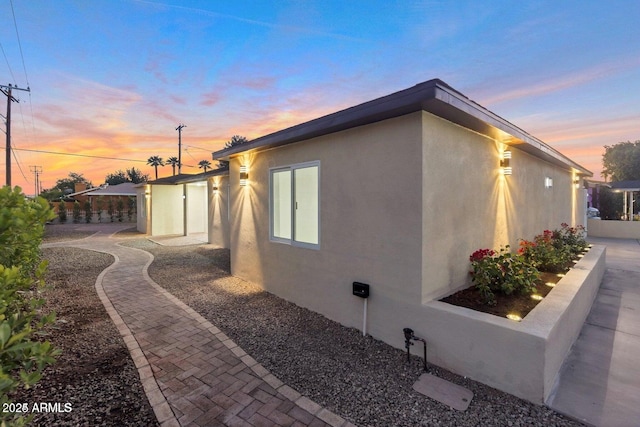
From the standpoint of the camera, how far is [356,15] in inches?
302

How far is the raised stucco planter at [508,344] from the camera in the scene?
295cm

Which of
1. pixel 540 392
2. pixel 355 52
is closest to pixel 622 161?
pixel 355 52

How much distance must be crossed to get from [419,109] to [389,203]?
4.46 feet

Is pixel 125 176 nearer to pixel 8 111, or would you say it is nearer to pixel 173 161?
pixel 173 161

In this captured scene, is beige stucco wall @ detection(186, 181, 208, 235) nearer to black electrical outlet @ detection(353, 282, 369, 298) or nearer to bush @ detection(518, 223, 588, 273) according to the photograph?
black electrical outlet @ detection(353, 282, 369, 298)

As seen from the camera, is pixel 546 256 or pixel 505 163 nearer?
pixel 505 163

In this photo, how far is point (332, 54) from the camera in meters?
8.73

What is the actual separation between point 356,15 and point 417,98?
5880mm

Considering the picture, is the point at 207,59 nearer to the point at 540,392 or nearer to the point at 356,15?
the point at 356,15

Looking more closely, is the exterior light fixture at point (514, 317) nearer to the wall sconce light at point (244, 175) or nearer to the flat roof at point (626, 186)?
the wall sconce light at point (244, 175)

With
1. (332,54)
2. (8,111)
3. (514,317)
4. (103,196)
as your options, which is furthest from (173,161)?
(514,317)

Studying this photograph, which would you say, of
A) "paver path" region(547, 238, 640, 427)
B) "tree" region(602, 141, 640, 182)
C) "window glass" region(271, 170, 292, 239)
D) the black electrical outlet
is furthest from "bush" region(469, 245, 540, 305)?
"tree" region(602, 141, 640, 182)

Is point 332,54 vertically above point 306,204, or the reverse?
point 332,54

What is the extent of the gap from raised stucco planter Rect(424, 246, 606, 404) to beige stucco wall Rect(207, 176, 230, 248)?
10.8 metres
